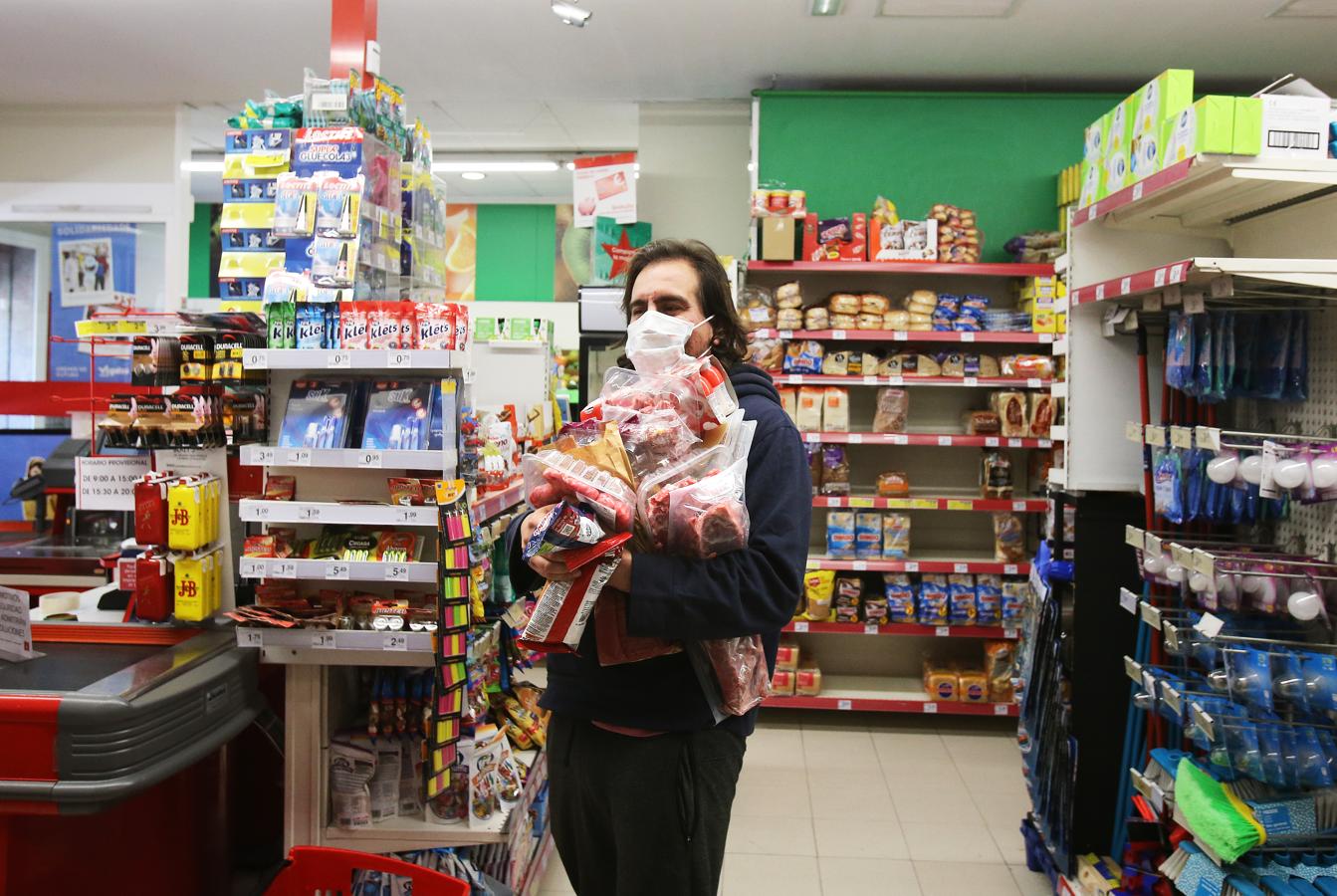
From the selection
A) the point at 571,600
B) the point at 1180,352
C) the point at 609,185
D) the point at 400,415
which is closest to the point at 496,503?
the point at 400,415

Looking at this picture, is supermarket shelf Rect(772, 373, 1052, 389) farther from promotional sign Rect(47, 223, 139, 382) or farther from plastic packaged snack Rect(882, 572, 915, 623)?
promotional sign Rect(47, 223, 139, 382)

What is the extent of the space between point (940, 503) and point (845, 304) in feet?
4.09

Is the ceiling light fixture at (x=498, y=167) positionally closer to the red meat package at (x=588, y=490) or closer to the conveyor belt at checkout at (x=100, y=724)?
the conveyor belt at checkout at (x=100, y=724)

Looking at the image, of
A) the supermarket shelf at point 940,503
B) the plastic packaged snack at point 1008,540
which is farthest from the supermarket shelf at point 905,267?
the plastic packaged snack at point 1008,540

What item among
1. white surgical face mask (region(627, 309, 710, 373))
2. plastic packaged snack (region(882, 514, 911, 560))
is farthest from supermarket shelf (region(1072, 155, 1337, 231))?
plastic packaged snack (region(882, 514, 911, 560))

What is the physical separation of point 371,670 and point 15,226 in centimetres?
617

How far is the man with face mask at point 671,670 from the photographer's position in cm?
139

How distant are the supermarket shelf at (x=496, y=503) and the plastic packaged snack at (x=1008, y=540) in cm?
296

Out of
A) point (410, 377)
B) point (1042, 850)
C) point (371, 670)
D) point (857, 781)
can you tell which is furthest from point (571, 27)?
point (1042, 850)

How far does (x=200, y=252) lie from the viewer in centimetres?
1180

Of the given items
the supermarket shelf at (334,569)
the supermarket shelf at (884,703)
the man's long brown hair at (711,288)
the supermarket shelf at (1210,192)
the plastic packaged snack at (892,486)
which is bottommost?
the supermarket shelf at (884,703)

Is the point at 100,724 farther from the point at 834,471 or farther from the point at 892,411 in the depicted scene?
the point at 892,411

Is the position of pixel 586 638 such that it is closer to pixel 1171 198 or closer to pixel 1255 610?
pixel 1255 610

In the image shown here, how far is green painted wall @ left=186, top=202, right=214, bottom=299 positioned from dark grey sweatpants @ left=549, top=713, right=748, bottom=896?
11.7 m
